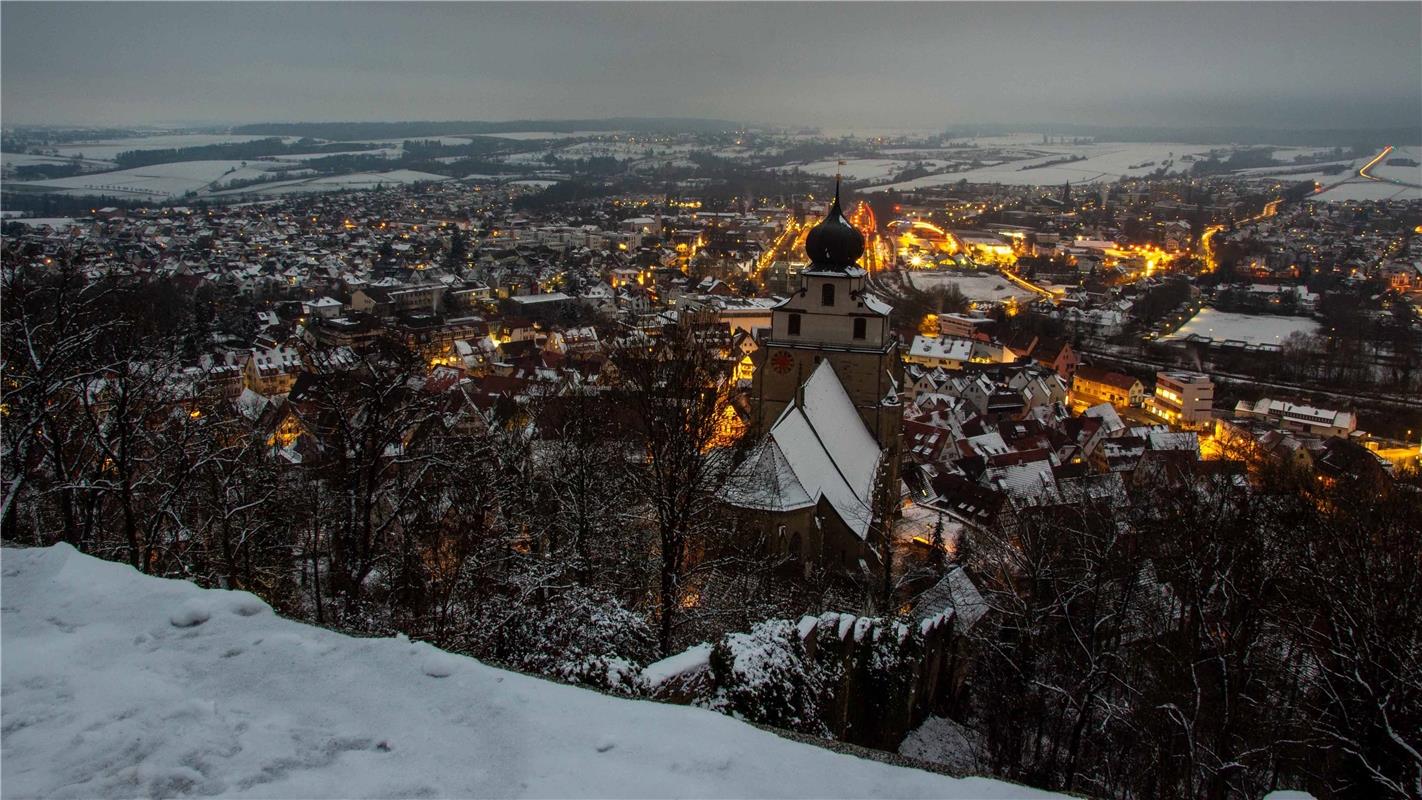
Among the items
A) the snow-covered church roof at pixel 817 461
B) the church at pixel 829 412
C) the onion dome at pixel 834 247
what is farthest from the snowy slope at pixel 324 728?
the onion dome at pixel 834 247

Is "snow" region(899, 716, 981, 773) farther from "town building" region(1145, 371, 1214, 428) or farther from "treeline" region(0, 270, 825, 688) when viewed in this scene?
"town building" region(1145, 371, 1214, 428)

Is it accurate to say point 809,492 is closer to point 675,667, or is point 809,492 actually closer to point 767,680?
point 767,680

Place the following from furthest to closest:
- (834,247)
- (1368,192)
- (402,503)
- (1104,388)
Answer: (1368,192)
(1104,388)
(834,247)
(402,503)

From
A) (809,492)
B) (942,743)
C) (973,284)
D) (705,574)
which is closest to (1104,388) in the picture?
(809,492)

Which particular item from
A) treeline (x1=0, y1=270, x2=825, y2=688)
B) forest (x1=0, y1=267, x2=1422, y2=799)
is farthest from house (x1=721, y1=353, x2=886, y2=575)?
treeline (x1=0, y1=270, x2=825, y2=688)

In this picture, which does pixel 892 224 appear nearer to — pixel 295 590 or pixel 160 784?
pixel 295 590

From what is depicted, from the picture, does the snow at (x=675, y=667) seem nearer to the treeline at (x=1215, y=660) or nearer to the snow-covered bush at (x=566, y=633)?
the snow-covered bush at (x=566, y=633)

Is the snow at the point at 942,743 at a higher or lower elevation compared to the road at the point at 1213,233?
lower
